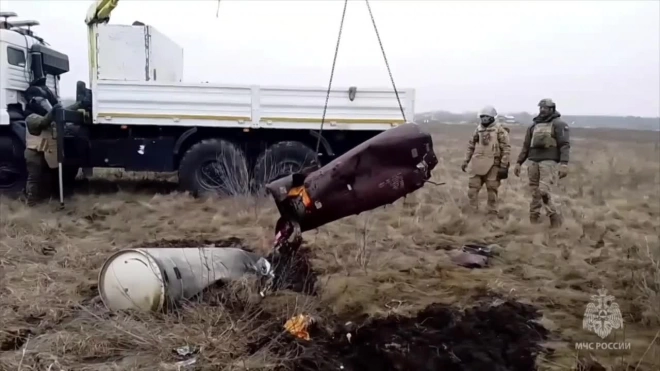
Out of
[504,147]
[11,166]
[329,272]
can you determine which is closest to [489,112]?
[504,147]

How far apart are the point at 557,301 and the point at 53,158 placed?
20.9 ft

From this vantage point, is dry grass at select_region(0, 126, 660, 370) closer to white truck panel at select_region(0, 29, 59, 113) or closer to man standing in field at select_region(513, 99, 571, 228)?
man standing in field at select_region(513, 99, 571, 228)

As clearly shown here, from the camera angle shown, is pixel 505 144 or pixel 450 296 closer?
pixel 450 296

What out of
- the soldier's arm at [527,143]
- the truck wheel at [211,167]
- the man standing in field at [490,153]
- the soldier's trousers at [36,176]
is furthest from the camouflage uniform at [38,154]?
the soldier's arm at [527,143]

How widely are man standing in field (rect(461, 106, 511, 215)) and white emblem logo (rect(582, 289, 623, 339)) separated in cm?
316

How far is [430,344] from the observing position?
133 inches

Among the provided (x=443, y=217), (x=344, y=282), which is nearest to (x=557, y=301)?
(x=344, y=282)

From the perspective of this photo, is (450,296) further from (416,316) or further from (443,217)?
(443,217)

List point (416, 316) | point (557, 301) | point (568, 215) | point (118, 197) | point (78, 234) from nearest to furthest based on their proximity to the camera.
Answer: point (416, 316) → point (557, 301) → point (78, 234) → point (568, 215) → point (118, 197)

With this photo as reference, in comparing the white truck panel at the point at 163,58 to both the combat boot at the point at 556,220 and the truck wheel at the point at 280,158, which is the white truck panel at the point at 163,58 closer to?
the truck wheel at the point at 280,158

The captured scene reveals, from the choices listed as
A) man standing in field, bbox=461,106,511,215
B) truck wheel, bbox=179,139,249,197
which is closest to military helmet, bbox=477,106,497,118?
man standing in field, bbox=461,106,511,215

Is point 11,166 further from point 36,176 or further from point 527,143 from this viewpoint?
point 527,143

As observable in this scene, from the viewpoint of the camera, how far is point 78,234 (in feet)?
20.1

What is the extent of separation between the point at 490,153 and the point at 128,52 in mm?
5268
